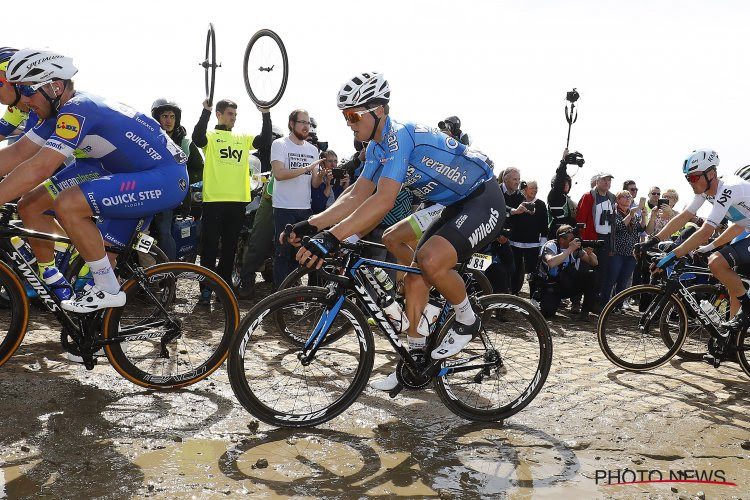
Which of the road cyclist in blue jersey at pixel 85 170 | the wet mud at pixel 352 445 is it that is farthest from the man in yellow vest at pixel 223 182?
the road cyclist in blue jersey at pixel 85 170

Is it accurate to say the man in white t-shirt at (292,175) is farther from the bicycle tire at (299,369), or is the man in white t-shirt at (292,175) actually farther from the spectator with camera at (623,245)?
the spectator with camera at (623,245)

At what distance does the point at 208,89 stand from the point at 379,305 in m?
7.35

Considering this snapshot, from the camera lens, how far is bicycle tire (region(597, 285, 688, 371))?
7371mm

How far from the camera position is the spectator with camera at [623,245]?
11031 mm

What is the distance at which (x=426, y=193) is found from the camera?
5.22 m

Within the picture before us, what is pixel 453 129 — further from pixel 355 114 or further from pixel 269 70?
pixel 355 114

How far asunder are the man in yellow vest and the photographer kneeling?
4.33m

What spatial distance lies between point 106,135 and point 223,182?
394cm

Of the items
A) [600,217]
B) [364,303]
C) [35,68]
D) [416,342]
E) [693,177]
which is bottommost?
[416,342]

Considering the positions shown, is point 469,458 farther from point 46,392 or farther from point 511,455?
point 46,392

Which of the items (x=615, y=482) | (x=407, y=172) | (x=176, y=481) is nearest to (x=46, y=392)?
(x=176, y=481)

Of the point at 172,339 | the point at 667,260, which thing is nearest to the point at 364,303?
the point at 172,339

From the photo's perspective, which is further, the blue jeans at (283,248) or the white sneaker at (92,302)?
the blue jeans at (283,248)

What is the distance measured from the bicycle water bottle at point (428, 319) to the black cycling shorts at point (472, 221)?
416 mm
